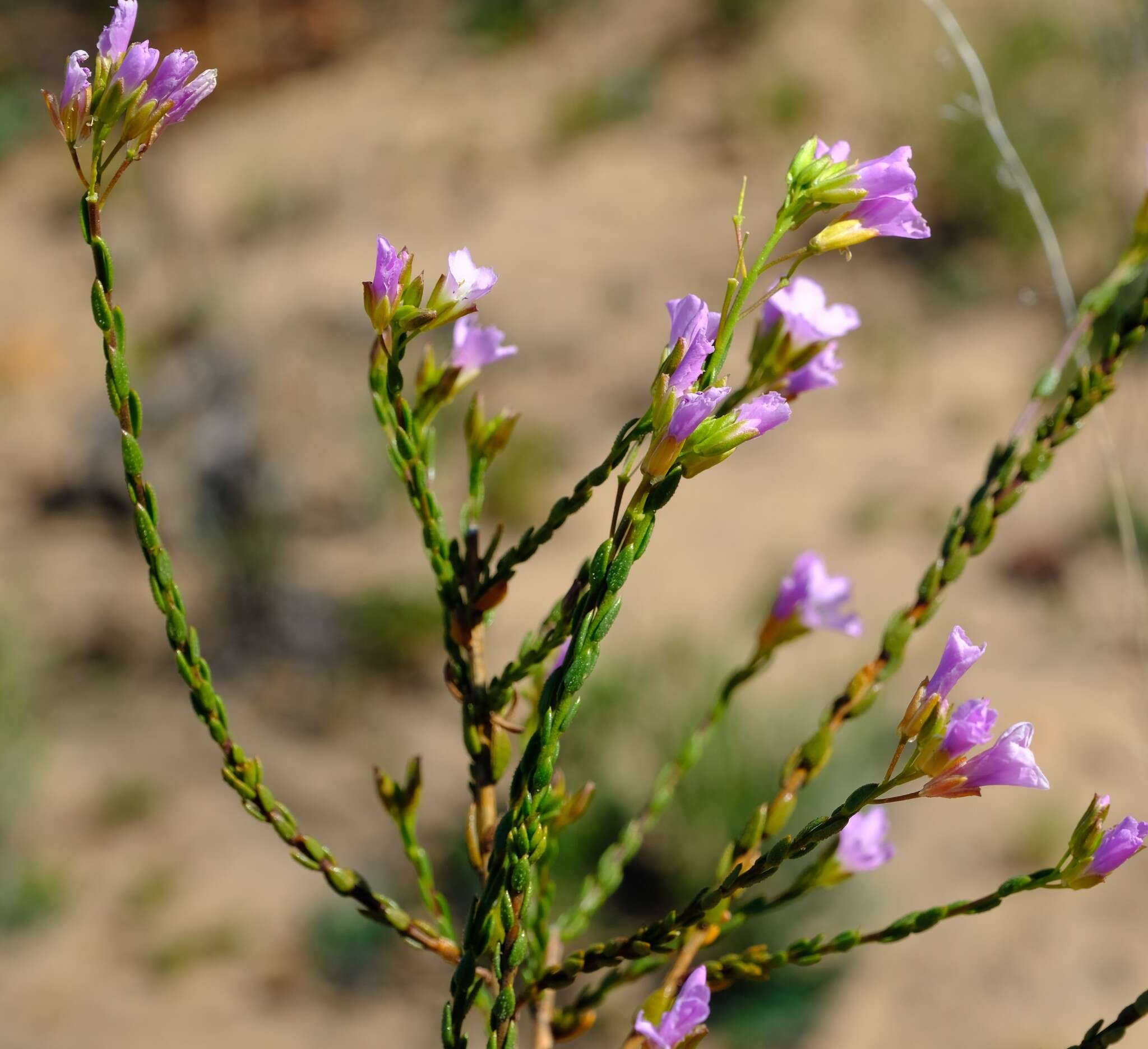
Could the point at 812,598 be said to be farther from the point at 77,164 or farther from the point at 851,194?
the point at 77,164

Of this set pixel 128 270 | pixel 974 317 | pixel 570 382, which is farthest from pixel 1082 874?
pixel 128 270

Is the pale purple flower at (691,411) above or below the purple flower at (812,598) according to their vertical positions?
below

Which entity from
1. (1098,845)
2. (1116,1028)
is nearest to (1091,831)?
(1098,845)

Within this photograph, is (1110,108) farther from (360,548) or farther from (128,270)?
(128,270)

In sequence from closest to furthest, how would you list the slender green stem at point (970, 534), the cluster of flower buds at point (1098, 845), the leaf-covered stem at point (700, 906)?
the leaf-covered stem at point (700, 906)
the cluster of flower buds at point (1098, 845)
the slender green stem at point (970, 534)

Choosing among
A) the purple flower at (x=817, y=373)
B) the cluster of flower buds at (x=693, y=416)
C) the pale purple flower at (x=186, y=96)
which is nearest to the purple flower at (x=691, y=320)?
the cluster of flower buds at (x=693, y=416)

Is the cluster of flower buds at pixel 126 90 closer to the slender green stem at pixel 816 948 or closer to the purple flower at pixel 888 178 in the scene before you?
the purple flower at pixel 888 178

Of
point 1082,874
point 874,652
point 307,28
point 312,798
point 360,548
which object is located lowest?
point 1082,874

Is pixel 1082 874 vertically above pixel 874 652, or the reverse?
pixel 874 652
